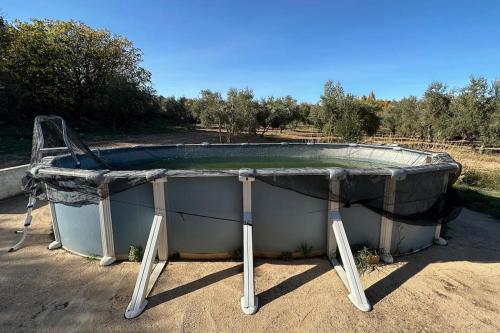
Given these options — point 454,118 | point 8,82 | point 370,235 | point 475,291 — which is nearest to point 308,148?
point 370,235

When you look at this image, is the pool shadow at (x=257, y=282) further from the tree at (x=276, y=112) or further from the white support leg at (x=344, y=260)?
the tree at (x=276, y=112)

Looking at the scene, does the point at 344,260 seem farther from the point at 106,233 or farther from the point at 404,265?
the point at 106,233

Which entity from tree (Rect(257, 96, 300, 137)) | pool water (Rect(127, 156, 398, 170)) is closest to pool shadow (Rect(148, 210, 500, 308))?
pool water (Rect(127, 156, 398, 170))

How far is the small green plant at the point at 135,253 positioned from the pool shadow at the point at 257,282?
919mm

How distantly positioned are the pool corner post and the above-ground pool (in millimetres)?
14

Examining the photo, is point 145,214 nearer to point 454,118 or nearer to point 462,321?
point 462,321

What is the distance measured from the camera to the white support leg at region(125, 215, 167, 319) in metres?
3.02

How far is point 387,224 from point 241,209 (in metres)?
2.23

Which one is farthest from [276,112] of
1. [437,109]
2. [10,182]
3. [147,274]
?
[147,274]

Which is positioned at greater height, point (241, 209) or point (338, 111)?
point (338, 111)

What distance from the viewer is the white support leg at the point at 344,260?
3.15 meters

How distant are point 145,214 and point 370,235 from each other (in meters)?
3.39

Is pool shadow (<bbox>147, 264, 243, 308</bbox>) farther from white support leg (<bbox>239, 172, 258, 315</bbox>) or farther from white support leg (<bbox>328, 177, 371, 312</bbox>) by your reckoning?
white support leg (<bbox>328, 177, 371, 312</bbox>)

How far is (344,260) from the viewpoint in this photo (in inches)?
136
